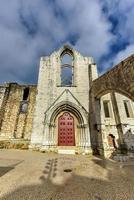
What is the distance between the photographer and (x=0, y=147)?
10.1 metres

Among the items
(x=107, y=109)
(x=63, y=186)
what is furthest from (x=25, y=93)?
(x=63, y=186)

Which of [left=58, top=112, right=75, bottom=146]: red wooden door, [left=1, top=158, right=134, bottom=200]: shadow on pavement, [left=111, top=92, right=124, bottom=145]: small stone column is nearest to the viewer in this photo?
[left=1, top=158, right=134, bottom=200]: shadow on pavement

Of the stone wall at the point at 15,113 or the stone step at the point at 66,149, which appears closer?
the stone step at the point at 66,149

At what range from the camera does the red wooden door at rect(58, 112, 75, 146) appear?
34.3 ft

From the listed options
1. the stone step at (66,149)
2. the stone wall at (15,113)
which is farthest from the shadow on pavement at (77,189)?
the stone wall at (15,113)

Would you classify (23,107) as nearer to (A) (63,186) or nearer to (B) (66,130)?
(B) (66,130)

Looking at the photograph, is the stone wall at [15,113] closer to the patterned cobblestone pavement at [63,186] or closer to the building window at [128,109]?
the patterned cobblestone pavement at [63,186]

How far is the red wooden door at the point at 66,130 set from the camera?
1046 centimetres

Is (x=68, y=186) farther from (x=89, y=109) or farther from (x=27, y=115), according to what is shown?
(x=27, y=115)

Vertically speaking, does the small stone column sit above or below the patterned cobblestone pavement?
above

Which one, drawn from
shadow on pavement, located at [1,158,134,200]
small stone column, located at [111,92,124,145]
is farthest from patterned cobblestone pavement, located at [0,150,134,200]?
small stone column, located at [111,92,124,145]

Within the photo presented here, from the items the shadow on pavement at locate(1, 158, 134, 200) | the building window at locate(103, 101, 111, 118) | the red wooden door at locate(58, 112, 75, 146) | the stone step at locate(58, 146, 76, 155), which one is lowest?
the shadow on pavement at locate(1, 158, 134, 200)

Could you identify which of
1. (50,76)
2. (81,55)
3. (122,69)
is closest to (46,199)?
(122,69)

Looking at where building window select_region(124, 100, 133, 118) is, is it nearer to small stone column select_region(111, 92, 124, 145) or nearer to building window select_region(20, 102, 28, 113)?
small stone column select_region(111, 92, 124, 145)
